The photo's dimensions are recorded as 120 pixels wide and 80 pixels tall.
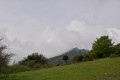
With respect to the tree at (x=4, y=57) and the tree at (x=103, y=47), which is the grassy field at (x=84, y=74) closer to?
the tree at (x=4, y=57)

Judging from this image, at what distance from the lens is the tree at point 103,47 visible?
34.5 meters

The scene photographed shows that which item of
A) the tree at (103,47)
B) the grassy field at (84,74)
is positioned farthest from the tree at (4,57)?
the tree at (103,47)

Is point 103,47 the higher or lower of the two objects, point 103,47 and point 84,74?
the higher

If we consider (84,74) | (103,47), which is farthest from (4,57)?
(103,47)

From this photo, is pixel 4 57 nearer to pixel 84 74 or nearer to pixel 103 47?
pixel 84 74

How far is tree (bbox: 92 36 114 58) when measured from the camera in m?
34.5

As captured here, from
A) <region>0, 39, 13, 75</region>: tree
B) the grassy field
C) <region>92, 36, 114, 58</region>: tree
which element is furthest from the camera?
<region>92, 36, 114, 58</region>: tree

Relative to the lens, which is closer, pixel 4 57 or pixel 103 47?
pixel 4 57

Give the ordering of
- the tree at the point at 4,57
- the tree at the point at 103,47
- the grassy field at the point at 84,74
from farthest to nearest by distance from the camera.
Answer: the tree at the point at 103,47, the tree at the point at 4,57, the grassy field at the point at 84,74

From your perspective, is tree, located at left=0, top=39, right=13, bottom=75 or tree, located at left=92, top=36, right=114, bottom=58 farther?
tree, located at left=92, top=36, right=114, bottom=58

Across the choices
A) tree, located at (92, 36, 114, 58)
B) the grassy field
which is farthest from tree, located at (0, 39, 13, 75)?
tree, located at (92, 36, 114, 58)

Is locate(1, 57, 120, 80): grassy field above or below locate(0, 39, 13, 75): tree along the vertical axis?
below

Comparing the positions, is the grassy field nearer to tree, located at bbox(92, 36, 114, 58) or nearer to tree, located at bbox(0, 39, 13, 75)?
tree, located at bbox(0, 39, 13, 75)

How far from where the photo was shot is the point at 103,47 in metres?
35.5
